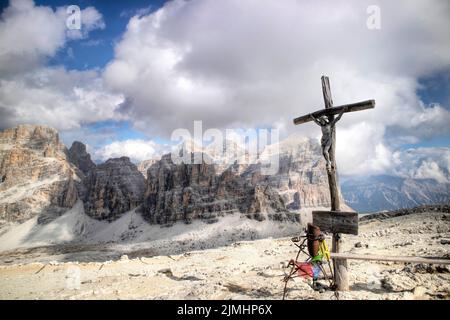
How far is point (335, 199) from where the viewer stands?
10148 millimetres

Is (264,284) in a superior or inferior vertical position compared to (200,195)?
superior

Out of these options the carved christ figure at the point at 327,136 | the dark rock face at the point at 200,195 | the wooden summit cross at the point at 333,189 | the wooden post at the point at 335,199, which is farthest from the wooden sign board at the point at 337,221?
the dark rock face at the point at 200,195

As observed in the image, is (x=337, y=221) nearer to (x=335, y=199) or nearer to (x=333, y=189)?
(x=335, y=199)

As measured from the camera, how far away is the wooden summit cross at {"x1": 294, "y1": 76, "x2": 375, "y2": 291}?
944cm

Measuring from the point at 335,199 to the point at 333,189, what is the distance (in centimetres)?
39

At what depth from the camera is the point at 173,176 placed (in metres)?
192

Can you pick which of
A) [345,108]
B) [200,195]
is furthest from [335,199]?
A: [200,195]

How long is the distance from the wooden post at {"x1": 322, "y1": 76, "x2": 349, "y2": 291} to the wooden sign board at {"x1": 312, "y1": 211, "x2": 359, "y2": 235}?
1.18 feet

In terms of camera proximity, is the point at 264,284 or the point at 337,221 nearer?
the point at 337,221

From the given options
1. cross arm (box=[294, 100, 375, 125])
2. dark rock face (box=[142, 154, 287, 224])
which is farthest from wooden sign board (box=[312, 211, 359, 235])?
dark rock face (box=[142, 154, 287, 224])

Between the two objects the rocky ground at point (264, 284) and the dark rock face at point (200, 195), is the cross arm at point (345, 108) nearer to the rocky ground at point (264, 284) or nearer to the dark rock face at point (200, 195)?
the rocky ground at point (264, 284)

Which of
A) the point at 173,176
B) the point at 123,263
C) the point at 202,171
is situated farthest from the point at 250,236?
the point at 123,263
